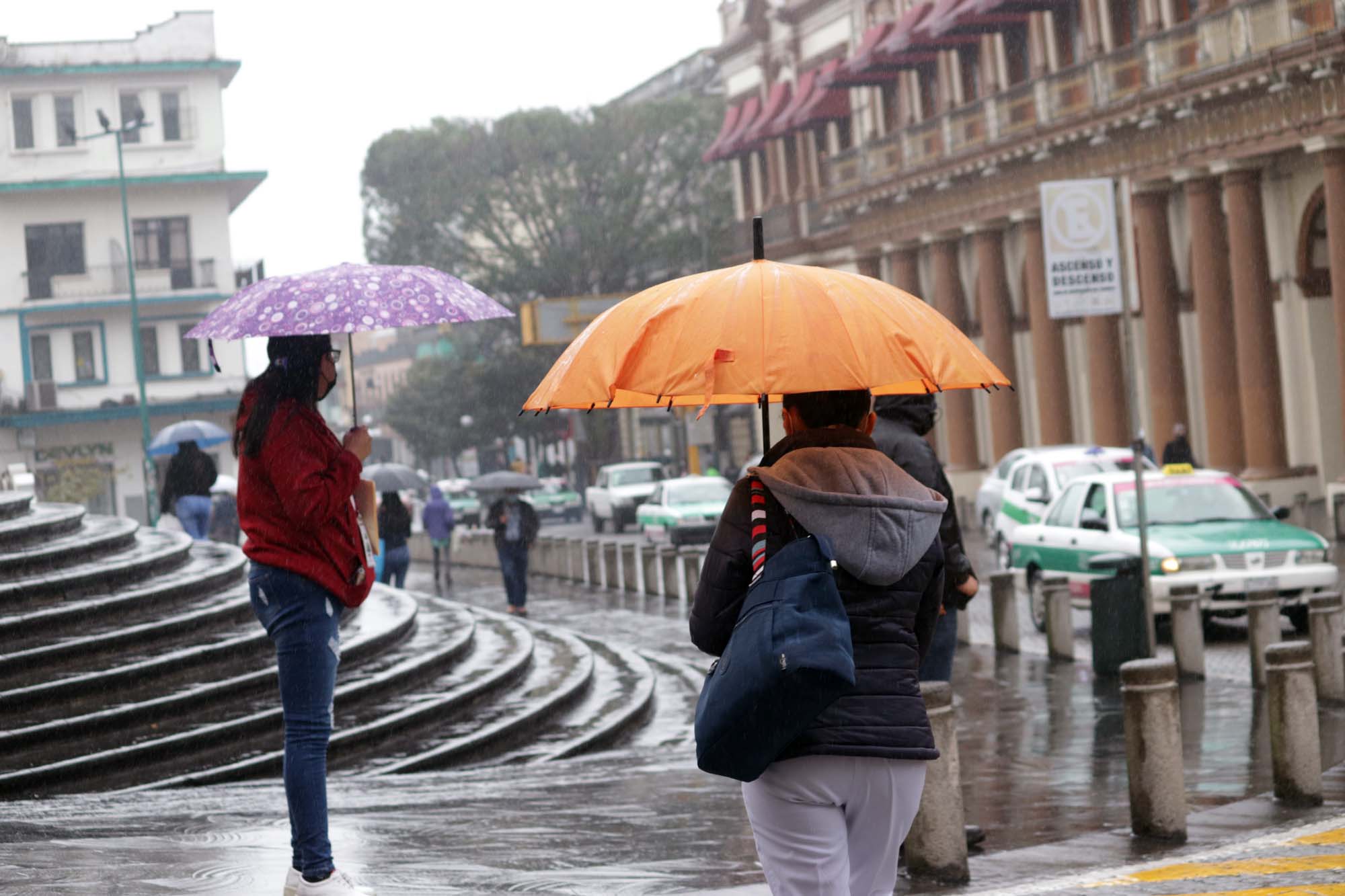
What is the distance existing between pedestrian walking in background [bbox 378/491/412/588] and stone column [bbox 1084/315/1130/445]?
1694cm

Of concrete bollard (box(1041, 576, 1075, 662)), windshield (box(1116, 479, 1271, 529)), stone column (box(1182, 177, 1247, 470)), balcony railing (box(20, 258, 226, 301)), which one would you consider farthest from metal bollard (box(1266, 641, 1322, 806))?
balcony railing (box(20, 258, 226, 301))

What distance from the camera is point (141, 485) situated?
63156 millimetres

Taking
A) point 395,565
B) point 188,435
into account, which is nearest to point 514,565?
point 395,565

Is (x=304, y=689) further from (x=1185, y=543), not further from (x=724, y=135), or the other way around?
(x=724, y=135)

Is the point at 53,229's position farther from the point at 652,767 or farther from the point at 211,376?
the point at 652,767

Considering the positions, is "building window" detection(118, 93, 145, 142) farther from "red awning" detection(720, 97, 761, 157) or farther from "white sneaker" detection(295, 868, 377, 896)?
"white sneaker" detection(295, 868, 377, 896)

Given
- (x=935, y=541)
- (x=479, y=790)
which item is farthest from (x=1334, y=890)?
(x=479, y=790)

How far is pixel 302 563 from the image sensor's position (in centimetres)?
602

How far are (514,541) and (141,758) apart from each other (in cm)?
1452

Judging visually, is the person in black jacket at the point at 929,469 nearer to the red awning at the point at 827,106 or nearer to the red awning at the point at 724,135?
the red awning at the point at 827,106

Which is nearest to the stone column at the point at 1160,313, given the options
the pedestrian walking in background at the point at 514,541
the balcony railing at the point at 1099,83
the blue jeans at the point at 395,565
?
the balcony railing at the point at 1099,83

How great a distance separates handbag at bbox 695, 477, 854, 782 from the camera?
13.2 feet

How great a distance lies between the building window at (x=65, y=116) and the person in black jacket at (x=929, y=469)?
194 feet

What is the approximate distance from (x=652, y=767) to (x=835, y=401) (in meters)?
7.02
